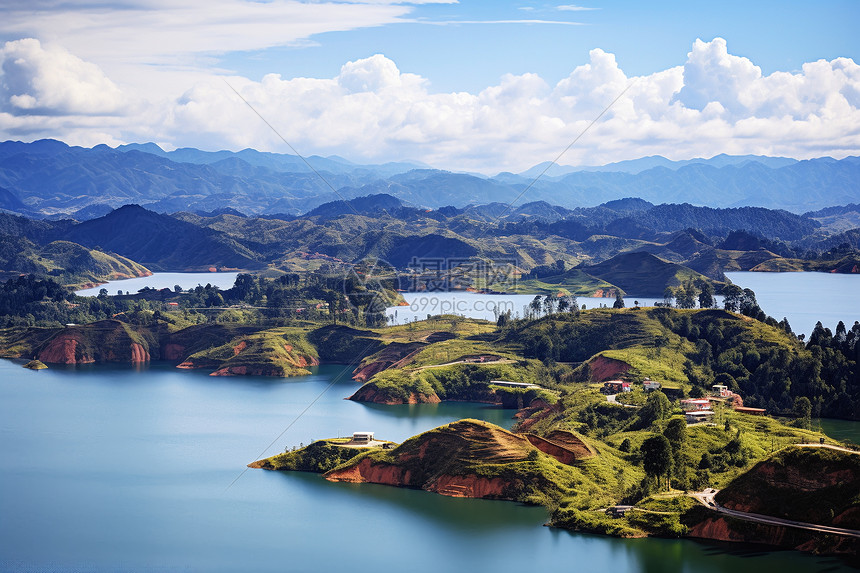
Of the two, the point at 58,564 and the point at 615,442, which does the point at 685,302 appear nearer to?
the point at 615,442

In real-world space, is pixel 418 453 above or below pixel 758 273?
below

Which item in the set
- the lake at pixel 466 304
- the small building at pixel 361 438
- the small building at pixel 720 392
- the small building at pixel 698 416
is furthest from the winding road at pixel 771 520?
the lake at pixel 466 304

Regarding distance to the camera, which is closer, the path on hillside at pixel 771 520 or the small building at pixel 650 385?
the path on hillside at pixel 771 520

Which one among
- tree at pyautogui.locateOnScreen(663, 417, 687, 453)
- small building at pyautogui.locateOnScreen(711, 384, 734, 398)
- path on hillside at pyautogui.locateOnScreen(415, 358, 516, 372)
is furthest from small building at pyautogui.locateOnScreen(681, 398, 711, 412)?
path on hillside at pyautogui.locateOnScreen(415, 358, 516, 372)

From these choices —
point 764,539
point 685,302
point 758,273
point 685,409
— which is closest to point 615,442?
point 685,409

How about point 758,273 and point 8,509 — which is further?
point 758,273

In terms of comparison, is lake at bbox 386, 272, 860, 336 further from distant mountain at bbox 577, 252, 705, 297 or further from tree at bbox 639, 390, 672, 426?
tree at bbox 639, 390, 672, 426

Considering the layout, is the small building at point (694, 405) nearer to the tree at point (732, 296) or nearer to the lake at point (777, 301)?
the tree at point (732, 296)
